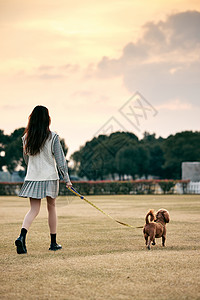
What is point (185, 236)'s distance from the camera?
27.0 ft

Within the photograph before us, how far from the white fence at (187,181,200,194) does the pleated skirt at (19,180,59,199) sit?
29.8 m

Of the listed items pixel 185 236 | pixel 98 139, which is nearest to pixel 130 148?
pixel 98 139

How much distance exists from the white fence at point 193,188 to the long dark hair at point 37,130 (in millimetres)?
29765

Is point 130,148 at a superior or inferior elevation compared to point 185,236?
superior

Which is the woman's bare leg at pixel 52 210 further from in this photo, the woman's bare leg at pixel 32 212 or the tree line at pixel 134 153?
the tree line at pixel 134 153

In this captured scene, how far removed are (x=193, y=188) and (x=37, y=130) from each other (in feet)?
99.5

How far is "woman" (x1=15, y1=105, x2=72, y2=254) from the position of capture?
6.31 m

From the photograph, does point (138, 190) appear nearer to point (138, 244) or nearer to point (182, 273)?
point (138, 244)

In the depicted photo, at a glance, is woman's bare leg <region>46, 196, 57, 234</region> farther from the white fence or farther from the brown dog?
the white fence

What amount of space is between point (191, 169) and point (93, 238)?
3164cm

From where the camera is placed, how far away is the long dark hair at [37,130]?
6359 millimetres

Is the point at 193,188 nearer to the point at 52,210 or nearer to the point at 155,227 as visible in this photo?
the point at 155,227

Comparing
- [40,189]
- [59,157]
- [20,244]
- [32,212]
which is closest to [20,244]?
[20,244]

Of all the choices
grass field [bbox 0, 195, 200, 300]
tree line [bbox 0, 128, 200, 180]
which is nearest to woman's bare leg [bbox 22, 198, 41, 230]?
grass field [bbox 0, 195, 200, 300]
